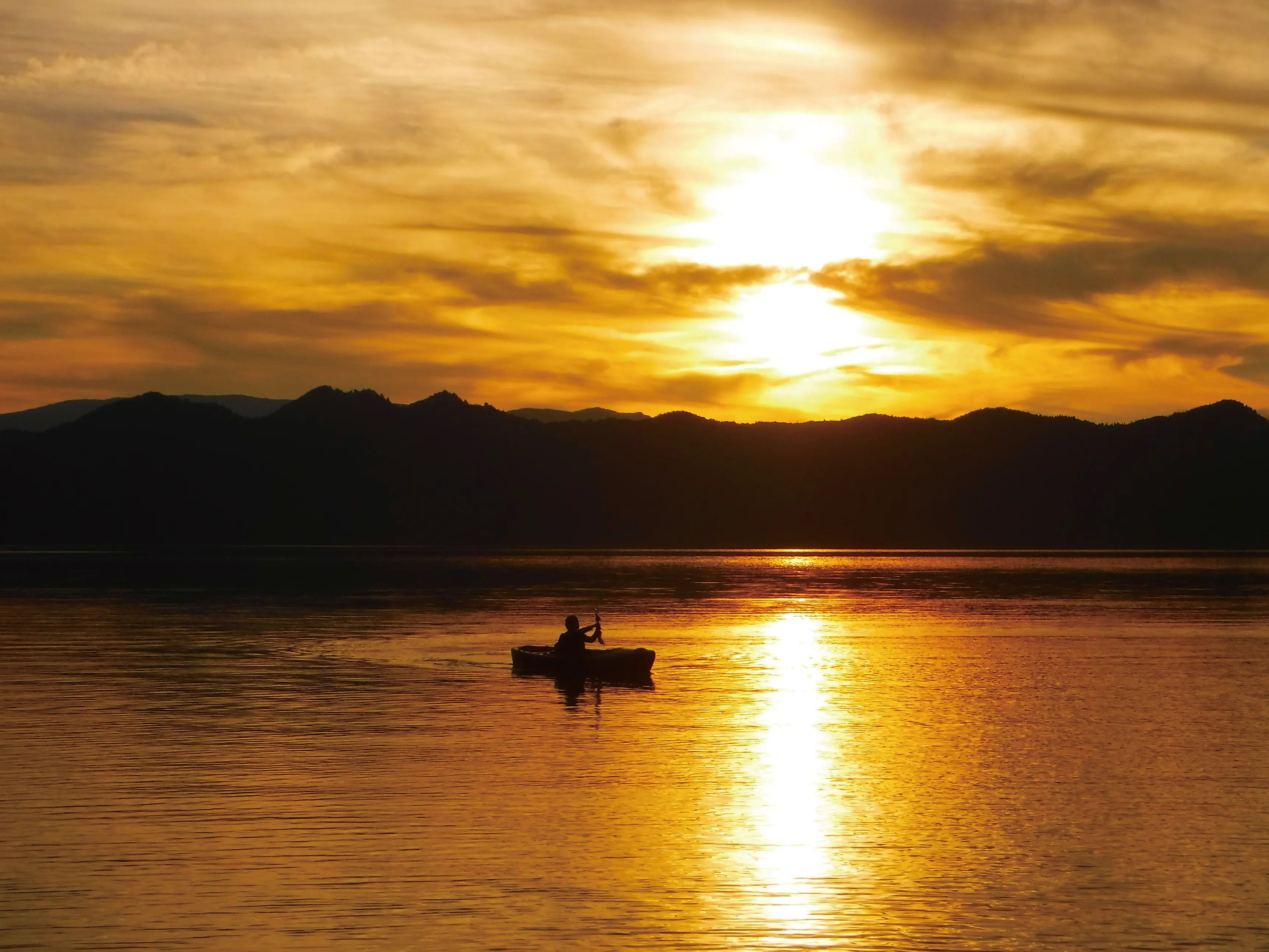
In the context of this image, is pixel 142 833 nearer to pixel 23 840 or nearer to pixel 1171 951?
pixel 23 840

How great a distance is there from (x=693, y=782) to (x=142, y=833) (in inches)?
435

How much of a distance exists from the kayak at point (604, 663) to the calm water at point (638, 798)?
1.29 m

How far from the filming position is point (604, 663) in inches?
1938

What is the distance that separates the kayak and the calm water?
129 cm

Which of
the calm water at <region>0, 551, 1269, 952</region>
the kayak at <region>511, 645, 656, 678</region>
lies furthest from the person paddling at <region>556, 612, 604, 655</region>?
the calm water at <region>0, 551, 1269, 952</region>

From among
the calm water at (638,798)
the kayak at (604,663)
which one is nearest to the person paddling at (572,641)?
the kayak at (604,663)

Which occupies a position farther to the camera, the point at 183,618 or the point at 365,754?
the point at 183,618

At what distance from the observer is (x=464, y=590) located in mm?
118750

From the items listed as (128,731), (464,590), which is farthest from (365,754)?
(464,590)

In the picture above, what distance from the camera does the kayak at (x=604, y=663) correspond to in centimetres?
4912

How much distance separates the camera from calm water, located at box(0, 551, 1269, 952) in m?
18.9

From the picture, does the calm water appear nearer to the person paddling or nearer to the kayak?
the kayak

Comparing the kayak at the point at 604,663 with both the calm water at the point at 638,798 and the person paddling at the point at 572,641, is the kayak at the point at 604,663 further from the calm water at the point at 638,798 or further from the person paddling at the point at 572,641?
the calm water at the point at 638,798

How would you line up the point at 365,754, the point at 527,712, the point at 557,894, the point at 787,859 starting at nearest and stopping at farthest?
1. the point at 557,894
2. the point at 787,859
3. the point at 365,754
4. the point at 527,712
